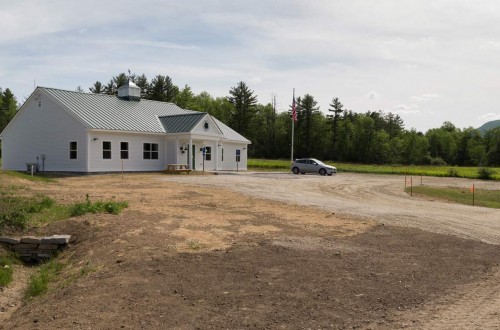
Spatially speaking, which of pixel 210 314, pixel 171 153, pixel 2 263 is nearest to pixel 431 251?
pixel 210 314

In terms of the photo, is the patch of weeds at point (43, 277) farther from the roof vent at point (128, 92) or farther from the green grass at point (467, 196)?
the roof vent at point (128, 92)

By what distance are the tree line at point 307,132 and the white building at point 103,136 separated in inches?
1755

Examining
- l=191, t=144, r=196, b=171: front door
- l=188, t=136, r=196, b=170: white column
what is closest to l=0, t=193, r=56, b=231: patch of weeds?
l=188, t=136, r=196, b=170: white column

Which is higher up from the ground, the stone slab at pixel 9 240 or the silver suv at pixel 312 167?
the silver suv at pixel 312 167

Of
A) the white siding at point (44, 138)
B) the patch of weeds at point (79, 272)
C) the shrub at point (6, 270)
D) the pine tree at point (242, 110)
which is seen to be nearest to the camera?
the patch of weeds at point (79, 272)

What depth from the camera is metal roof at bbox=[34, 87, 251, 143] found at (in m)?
31.7

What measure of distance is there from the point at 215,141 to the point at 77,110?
10.9 metres

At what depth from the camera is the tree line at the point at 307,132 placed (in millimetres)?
84438

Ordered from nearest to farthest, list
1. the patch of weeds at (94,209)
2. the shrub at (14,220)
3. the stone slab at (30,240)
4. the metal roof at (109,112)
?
the stone slab at (30,240), the shrub at (14,220), the patch of weeds at (94,209), the metal roof at (109,112)

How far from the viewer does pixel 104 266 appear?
8281 millimetres

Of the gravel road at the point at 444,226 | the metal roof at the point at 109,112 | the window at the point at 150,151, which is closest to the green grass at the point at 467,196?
the gravel road at the point at 444,226

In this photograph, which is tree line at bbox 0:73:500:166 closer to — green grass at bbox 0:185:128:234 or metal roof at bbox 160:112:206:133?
metal roof at bbox 160:112:206:133

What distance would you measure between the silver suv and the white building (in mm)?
6533

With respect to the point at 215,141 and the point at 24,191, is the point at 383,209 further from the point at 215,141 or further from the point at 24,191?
the point at 215,141
